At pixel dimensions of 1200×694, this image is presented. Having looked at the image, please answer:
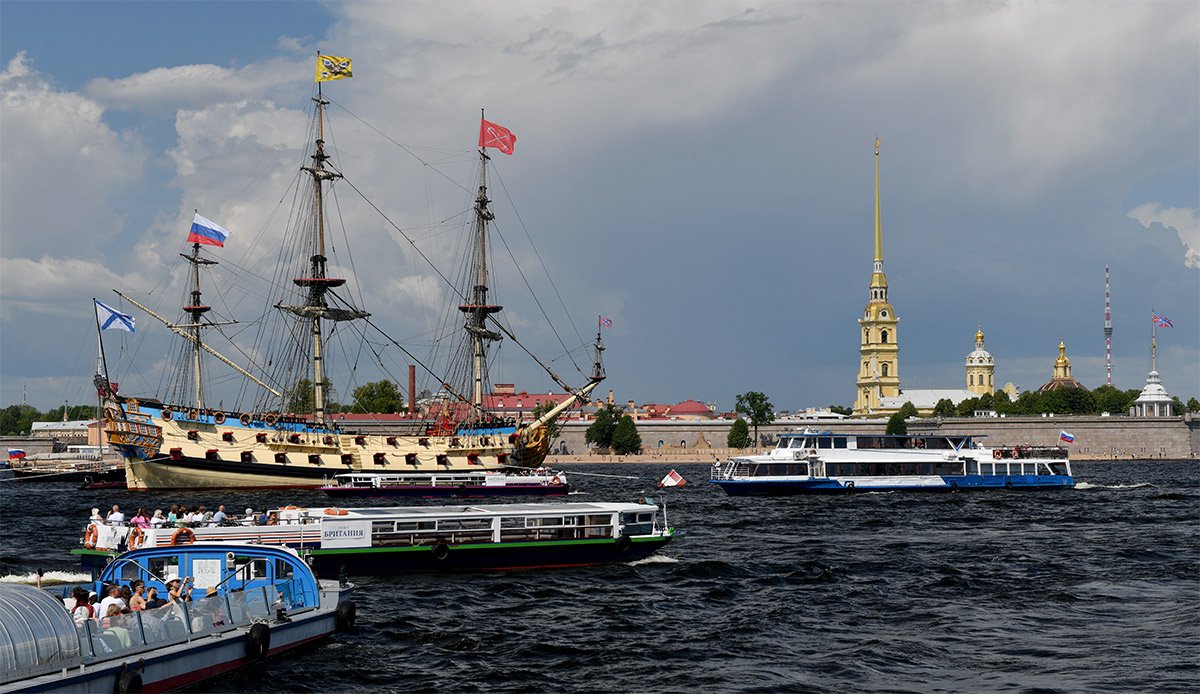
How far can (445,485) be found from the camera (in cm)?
8956

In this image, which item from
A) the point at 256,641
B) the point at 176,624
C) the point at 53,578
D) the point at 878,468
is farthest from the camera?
the point at 878,468

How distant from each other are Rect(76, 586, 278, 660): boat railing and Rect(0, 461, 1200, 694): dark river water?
1221 mm

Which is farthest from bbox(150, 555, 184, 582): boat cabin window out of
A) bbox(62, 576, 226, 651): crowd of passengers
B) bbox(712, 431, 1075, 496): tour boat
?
bbox(712, 431, 1075, 496): tour boat

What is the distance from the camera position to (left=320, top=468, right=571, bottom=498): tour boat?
88938mm

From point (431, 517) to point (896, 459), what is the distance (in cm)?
5983

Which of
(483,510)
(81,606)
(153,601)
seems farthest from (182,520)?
(81,606)

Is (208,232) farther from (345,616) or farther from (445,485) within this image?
(345,616)

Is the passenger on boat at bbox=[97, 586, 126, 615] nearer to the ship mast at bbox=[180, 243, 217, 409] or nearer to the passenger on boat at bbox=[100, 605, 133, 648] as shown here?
the passenger on boat at bbox=[100, 605, 133, 648]

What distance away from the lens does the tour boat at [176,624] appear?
Answer: 69.5ft

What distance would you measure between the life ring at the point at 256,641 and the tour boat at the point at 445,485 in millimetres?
59353

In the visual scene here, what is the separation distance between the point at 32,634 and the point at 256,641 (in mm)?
6886

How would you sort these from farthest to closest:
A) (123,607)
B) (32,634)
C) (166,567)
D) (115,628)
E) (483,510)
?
1. (483,510)
2. (166,567)
3. (123,607)
4. (115,628)
5. (32,634)

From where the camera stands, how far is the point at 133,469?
9631 centimetres

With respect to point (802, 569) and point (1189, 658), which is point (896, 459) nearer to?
point (802, 569)
